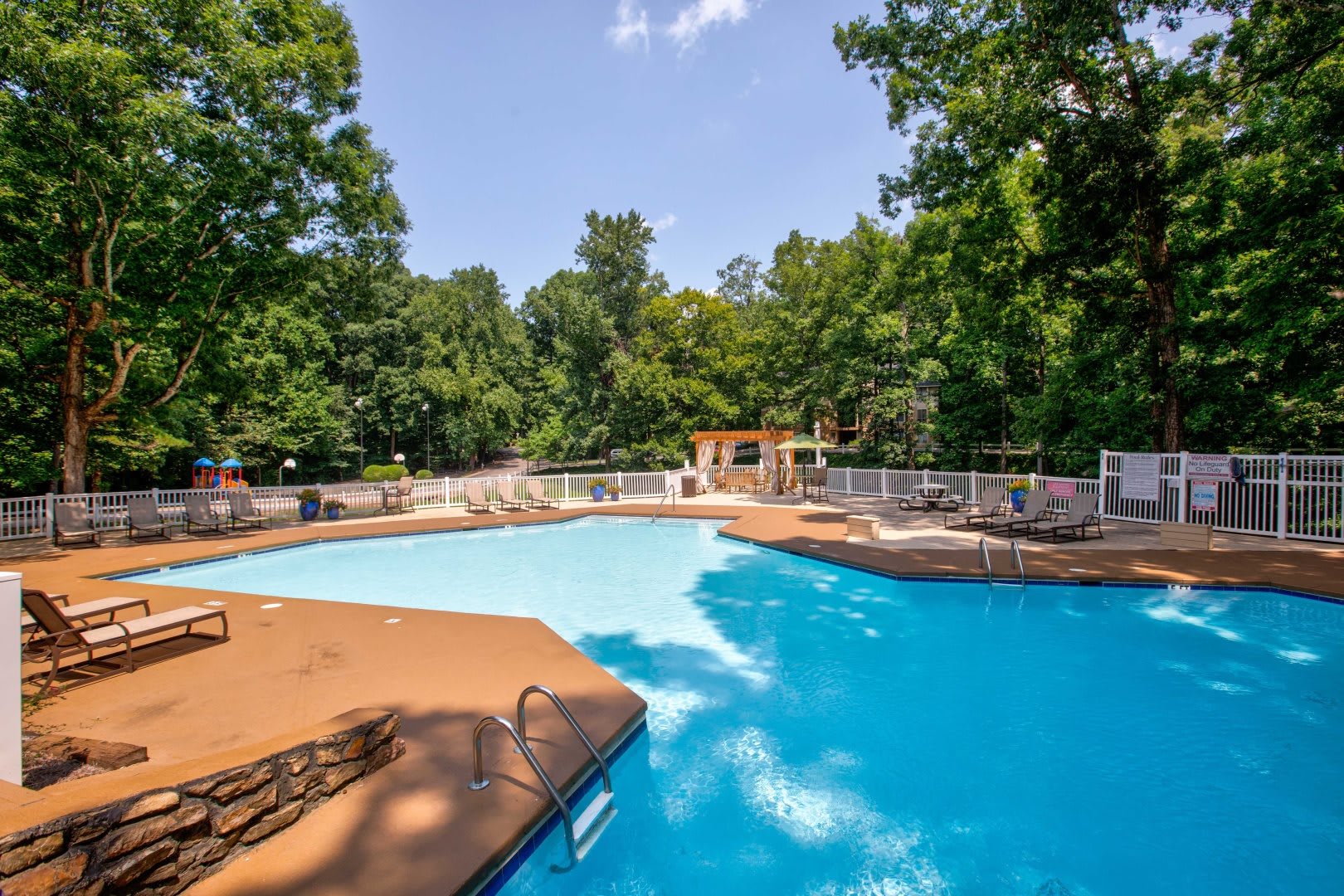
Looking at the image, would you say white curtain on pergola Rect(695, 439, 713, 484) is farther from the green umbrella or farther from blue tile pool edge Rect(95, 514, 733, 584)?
blue tile pool edge Rect(95, 514, 733, 584)

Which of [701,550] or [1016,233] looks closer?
[701,550]

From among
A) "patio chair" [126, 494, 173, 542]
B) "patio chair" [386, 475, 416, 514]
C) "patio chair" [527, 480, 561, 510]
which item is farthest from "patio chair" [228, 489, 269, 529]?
"patio chair" [527, 480, 561, 510]

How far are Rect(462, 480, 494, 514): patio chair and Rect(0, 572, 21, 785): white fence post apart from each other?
1458 centimetres

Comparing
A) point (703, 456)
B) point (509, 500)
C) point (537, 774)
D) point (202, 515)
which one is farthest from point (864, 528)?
point (202, 515)

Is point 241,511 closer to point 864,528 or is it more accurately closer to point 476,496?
point 476,496

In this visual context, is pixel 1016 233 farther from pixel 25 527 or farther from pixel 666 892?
pixel 25 527

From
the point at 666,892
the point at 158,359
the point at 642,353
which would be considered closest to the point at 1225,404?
the point at 666,892

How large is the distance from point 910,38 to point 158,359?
23.7 metres

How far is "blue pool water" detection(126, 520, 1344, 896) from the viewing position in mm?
3359

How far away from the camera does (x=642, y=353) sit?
2891cm

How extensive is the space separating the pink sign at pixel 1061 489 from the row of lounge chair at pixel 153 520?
19.5 metres

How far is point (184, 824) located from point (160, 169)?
43.9ft

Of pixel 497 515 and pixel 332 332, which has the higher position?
pixel 332 332

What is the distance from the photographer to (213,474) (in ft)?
84.6
